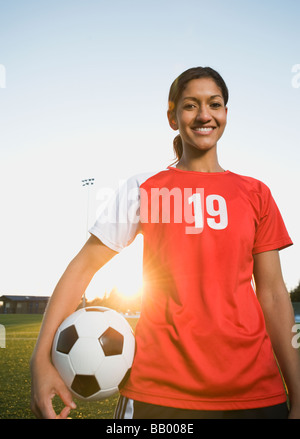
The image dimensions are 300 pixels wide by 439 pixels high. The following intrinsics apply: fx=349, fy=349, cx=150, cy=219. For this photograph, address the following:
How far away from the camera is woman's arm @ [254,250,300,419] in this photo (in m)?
1.78

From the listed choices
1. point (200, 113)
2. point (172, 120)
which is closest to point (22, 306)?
point (172, 120)

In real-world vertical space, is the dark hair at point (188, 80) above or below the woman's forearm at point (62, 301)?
above

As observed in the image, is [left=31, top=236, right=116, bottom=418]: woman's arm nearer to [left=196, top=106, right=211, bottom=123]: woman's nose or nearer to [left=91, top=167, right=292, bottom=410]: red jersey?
[left=91, top=167, right=292, bottom=410]: red jersey

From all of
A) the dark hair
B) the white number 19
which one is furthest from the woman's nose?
the white number 19

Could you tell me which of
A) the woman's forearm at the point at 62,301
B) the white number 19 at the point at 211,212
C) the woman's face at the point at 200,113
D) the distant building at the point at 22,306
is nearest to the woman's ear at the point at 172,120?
the woman's face at the point at 200,113

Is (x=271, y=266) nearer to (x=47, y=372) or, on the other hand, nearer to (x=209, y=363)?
(x=209, y=363)

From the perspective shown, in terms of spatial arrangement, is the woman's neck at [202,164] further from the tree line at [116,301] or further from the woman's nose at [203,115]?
the tree line at [116,301]

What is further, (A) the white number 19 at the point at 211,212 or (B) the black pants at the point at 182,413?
(A) the white number 19 at the point at 211,212

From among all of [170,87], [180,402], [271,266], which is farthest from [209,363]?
[170,87]

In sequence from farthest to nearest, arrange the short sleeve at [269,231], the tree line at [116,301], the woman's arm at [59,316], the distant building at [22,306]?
the distant building at [22,306] → the tree line at [116,301] → the short sleeve at [269,231] → the woman's arm at [59,316]

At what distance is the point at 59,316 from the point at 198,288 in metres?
0.70

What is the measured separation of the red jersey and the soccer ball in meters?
0.08

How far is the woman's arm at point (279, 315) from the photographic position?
1.78m
